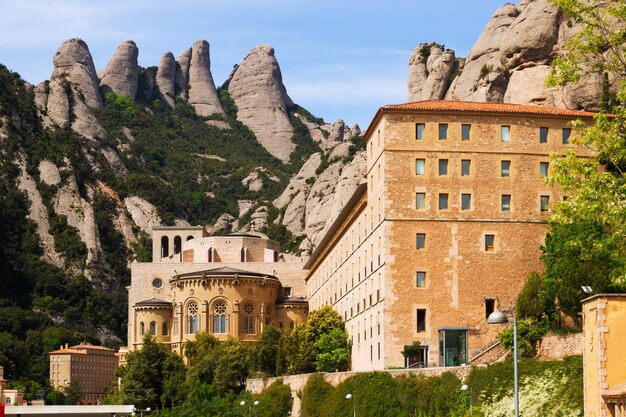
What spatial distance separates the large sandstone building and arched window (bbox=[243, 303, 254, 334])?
153 feet

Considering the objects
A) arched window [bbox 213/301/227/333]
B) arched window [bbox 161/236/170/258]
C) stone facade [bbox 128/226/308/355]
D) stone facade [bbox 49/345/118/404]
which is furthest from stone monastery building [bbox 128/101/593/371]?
stone facade [bbox 49/345/118/404]

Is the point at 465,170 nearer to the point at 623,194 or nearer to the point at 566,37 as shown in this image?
the point at 566,37

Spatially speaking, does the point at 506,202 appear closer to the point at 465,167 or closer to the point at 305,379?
the point at 465,167

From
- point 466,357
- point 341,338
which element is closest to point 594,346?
point 466,357

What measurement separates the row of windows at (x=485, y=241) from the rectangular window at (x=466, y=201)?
7.50 ft

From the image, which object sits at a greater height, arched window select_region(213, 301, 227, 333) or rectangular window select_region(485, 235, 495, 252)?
rectangular window select_region(485, 235, 495, 252)

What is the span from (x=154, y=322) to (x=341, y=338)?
41889mm

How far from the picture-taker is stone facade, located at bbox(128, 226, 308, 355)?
123562 millimetres

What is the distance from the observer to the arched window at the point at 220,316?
12275 centimetres

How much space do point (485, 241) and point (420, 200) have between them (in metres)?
5.02

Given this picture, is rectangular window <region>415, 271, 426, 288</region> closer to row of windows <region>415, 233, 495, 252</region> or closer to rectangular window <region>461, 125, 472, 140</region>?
row of windows <region>415, 233, 495, 252</region>

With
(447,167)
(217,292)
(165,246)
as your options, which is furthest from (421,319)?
(165,246)

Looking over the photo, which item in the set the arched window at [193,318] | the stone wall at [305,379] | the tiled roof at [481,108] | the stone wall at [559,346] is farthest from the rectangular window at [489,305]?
the arched window at [193,318]

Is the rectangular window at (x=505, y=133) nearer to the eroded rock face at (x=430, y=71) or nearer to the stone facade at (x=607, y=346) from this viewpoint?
the stone facade at (x=607, y=346)
